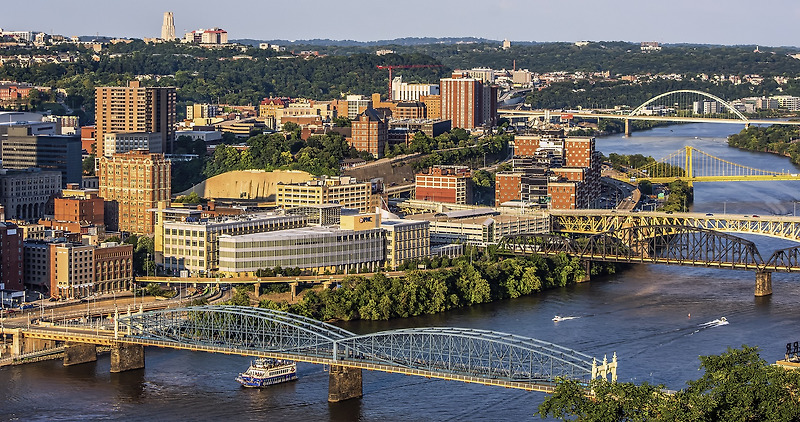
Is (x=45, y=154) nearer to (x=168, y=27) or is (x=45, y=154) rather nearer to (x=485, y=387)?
(x=485, y=387)

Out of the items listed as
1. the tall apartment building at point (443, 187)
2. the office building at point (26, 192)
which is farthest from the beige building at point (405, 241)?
the office building at point (26, 192)

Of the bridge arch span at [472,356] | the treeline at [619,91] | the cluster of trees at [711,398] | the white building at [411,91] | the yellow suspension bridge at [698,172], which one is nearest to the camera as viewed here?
the cluster of trees at [711,398]

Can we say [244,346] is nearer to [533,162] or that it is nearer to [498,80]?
[533,162]

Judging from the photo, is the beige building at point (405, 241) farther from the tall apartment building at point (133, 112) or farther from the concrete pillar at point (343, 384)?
the tall apartment building at point (133, 112)

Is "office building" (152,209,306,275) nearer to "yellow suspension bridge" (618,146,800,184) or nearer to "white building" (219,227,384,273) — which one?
"white building" (219,227,384,273)

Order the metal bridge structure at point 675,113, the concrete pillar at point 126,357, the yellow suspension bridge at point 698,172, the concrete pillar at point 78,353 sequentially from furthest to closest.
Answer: the metal bridge structure at point 675,113 < the yellow suspension bridge at point 698,172 < the concrete pillar at point 78,353 < the concrete pillar at point 126,357

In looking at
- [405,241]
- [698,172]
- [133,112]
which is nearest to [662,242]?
[405,241]

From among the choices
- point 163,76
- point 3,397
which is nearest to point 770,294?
point 3,397
